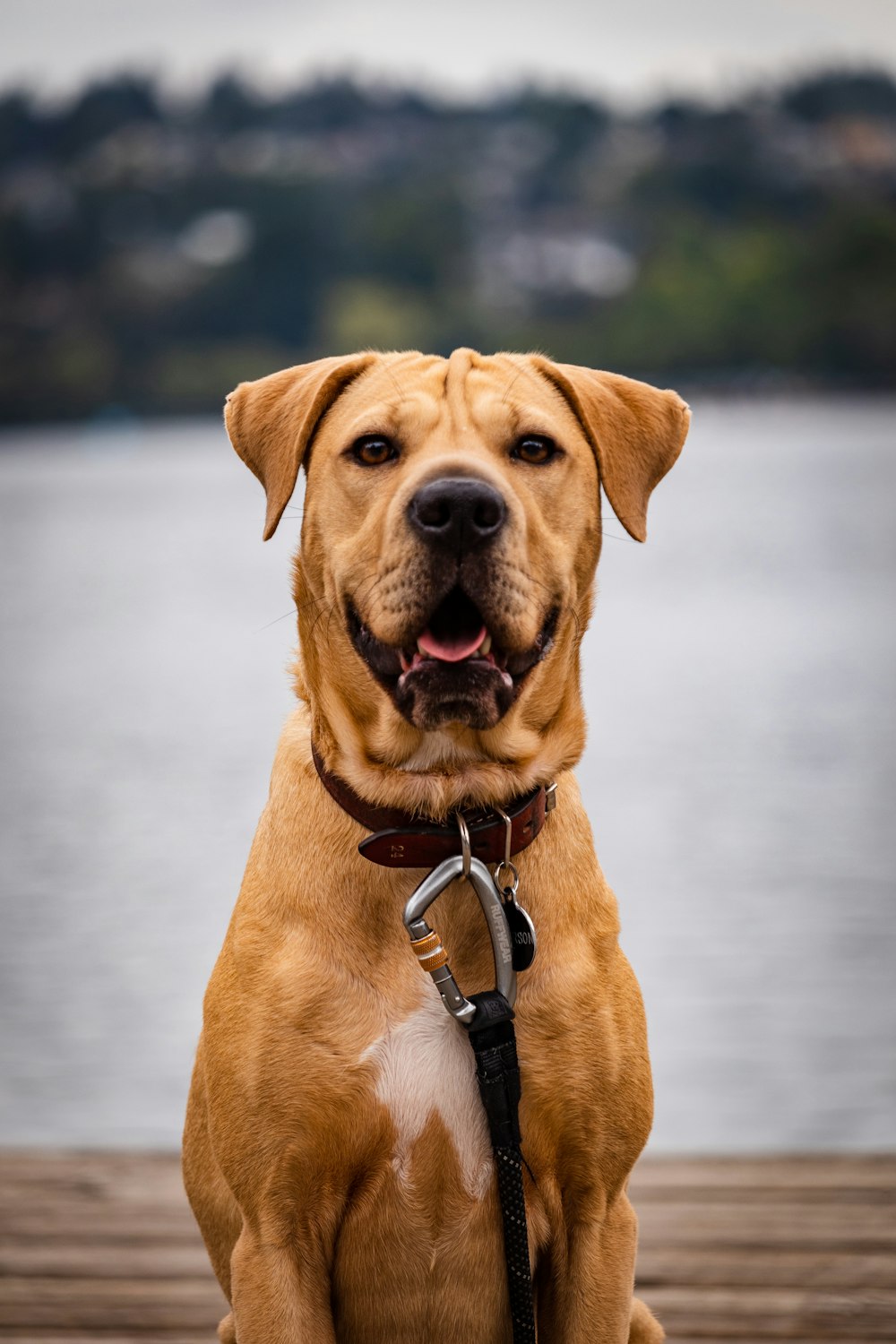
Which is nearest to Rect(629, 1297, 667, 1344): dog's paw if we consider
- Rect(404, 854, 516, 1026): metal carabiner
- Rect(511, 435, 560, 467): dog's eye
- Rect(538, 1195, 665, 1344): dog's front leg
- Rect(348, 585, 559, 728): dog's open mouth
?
Rect(538, 1195, 665, 1344): dog's front leg

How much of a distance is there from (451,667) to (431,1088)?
65cm

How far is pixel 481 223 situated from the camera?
6272 centimetres

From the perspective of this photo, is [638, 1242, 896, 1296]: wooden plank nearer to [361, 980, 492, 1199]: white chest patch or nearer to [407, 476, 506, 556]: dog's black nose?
[361, 980, 492, 1199]: white chest patch

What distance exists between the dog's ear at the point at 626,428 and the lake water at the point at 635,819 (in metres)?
3.20

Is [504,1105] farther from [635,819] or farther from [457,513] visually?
[635,819]

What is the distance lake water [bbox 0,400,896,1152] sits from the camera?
700 centimetres

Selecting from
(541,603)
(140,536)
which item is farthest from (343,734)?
(140,536)

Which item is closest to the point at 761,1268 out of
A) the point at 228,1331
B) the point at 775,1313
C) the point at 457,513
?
the point at 775,1313

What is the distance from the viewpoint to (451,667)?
2.52 meters

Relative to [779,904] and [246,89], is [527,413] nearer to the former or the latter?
[779,904]

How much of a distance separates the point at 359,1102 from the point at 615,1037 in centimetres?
42

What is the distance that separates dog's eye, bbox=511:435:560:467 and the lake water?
332 centimetres

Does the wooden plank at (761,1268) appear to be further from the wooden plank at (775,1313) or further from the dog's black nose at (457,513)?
the dog's black nose at (457,513)

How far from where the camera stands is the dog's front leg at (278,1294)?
2449 millimetres
